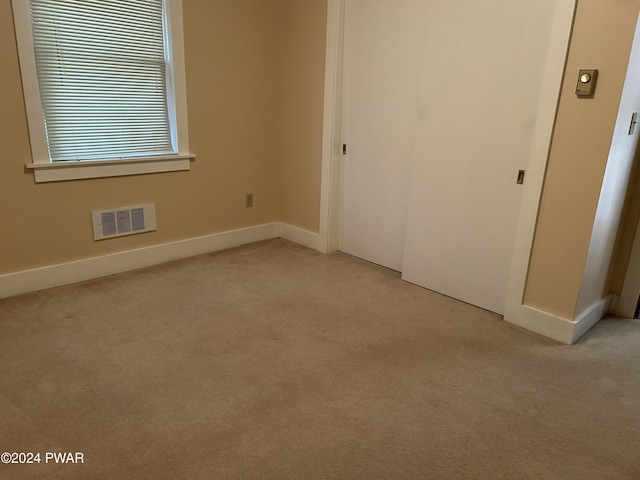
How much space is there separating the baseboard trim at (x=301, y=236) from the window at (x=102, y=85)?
1.14 metres

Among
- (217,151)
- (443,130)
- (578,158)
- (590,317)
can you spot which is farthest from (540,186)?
(217,151)

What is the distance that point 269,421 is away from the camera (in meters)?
1.93

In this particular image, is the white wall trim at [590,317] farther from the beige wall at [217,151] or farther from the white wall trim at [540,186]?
the beige wall at [217,151]

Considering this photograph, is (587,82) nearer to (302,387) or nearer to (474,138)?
(474,138)

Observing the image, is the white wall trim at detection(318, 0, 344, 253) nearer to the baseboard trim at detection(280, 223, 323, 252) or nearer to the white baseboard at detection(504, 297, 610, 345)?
the baseboard trim at detection(280, 223, 323, 252)

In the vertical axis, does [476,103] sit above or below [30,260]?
above

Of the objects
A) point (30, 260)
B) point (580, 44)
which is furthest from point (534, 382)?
point (30, 260)

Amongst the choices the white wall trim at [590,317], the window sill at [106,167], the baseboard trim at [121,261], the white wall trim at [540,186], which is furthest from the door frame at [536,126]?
the window sill at [106,167]

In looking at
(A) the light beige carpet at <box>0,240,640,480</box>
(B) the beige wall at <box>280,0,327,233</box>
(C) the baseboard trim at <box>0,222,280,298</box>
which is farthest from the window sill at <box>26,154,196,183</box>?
(B) the beige wall at <box>280,0,327,233</box>

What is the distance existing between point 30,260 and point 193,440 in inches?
76.5

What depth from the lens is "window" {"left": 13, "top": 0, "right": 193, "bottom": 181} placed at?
285 cm

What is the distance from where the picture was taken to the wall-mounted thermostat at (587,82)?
228cm

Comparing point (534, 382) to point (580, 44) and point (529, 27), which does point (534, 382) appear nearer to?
point (580, 44)

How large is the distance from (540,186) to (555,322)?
2.54ft
